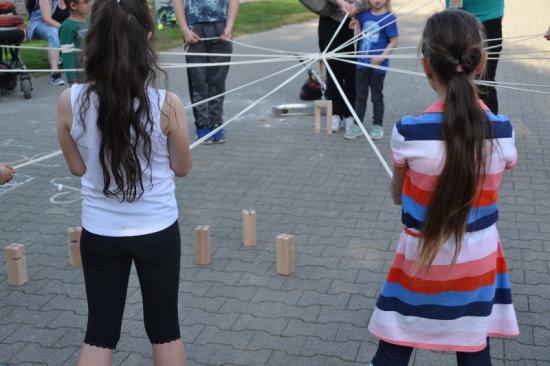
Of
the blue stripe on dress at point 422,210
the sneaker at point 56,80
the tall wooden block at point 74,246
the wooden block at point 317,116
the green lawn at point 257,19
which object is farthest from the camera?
the green lawn at point 257,19

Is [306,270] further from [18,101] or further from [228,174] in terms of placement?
[18,101]

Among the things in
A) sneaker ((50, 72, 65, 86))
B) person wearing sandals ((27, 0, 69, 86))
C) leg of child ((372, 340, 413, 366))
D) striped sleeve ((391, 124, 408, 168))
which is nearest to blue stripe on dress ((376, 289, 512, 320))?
leg of child ((372, 340, 413, 366))

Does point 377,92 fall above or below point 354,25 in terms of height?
below

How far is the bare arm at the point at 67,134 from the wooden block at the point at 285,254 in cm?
174

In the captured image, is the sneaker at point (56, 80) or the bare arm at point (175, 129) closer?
the bare arm at point (175, 129)

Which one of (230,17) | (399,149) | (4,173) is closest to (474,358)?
(399,149)

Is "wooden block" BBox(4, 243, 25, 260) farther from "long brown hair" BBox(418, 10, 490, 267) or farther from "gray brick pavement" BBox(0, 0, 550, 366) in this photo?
"long brown hair" BBox(418, 10, 490, 267)

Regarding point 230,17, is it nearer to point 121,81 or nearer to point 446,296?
point 121,81

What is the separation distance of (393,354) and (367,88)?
189 inches

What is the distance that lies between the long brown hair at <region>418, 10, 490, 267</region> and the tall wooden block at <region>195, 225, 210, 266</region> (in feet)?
7.19

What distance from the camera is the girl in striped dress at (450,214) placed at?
7.45 feet

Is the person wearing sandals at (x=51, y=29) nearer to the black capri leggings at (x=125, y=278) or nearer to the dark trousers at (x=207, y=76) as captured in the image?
the dark trousers at (x=207, y=76)

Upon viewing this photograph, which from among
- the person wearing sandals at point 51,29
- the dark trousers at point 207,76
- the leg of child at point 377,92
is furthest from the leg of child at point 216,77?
the person wearing sandals at point 51,29

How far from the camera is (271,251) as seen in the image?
4.61m
